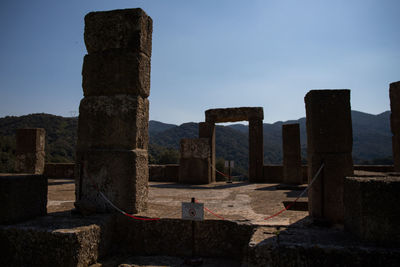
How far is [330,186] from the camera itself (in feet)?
12.3

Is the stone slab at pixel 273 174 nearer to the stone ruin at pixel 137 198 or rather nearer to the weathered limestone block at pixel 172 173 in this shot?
the weathered limestone block at pixel 172 173

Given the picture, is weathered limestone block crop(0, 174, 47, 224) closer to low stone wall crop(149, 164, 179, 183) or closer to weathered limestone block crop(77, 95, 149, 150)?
weathered limestone block crop(77, 95, 149, 150)

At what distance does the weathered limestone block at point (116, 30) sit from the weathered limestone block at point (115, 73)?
0.36 feet

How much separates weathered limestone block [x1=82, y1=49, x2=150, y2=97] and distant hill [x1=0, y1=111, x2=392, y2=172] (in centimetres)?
1560

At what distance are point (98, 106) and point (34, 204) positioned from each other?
163 centimetres

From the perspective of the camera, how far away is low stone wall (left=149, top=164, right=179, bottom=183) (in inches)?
462

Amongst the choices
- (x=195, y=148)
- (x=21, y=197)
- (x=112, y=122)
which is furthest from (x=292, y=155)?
(x=21, y=197)

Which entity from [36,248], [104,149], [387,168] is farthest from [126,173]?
[387,168]

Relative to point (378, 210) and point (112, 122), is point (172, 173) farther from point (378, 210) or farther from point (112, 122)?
point (378, 210)

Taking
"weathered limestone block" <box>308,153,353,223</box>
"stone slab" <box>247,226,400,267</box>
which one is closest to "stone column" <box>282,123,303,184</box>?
"weathered limestone block" <box>308,153,353,223</box>

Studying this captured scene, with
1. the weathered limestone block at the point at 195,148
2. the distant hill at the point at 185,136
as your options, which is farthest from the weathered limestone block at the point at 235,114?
the distant hill at the point at 185,136

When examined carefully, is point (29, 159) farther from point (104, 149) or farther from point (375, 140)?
point (375, 140)

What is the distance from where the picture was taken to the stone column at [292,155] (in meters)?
9.78

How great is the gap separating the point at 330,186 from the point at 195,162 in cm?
740
